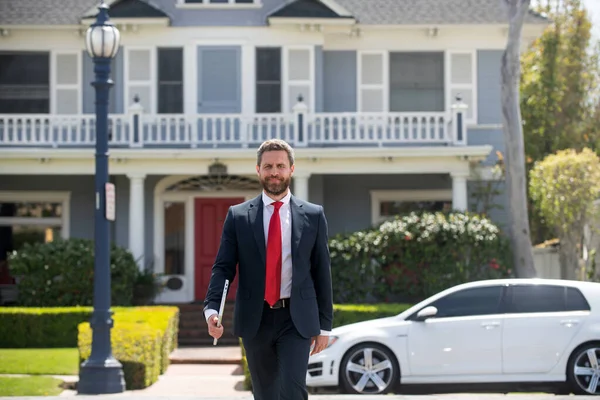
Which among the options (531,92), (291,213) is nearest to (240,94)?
(531,92)

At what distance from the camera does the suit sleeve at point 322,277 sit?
6.55m

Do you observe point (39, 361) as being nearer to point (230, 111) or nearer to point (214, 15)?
point (230, 111)

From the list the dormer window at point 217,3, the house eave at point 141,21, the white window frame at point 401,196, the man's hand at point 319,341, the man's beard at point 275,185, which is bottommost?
the man's hand at point 319,341

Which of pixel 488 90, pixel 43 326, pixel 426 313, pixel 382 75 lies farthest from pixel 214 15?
pixel 426 313

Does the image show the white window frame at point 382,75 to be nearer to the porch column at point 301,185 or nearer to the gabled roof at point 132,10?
the porch column at point 301,185

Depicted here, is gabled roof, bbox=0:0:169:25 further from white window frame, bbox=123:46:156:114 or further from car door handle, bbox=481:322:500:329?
car door handle, bbox=481:322:500:329

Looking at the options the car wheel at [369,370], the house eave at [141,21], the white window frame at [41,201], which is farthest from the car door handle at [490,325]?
the white window frame at [41,201]

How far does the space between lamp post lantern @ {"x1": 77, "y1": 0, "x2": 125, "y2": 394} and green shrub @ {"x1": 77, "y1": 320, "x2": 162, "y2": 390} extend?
43cm

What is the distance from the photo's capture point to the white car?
12.7m

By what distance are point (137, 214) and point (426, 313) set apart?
9.93 m

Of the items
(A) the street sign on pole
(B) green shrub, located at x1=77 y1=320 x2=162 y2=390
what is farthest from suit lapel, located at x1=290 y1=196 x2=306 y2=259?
(B) green shrub, located at x1=77 y1=320 x2=162 y2=390

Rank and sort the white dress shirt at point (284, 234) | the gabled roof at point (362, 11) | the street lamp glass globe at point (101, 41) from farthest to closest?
the gabled roof at point (362, 11) → the street lamp glass globe at point (101, 41) → the white dress shirt at point (284, 234)

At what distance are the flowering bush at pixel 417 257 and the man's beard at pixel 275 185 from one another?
1347cm

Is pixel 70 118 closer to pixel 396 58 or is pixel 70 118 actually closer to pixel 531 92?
pixel 396 58
